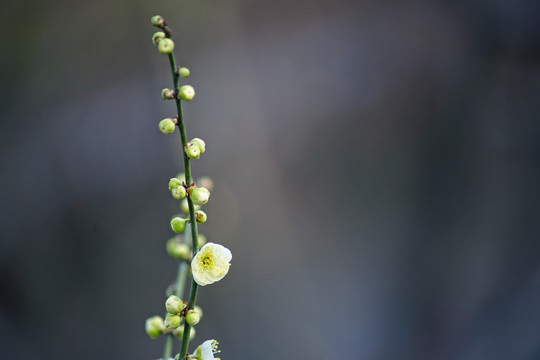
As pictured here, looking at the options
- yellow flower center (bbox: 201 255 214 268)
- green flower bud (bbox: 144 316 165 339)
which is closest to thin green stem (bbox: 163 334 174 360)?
green flower bud (bbox: 144 316 165 339)

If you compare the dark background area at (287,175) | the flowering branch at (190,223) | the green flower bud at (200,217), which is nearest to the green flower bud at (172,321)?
the flowering branch at (190,223)

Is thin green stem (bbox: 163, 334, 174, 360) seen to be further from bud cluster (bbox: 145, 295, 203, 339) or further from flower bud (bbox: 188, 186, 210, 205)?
flower bud (bbox: 188, 186, 210, 205)

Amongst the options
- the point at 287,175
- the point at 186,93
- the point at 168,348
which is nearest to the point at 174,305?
the point at 168,348

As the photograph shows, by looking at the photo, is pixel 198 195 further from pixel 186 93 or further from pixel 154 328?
pixel 154 328

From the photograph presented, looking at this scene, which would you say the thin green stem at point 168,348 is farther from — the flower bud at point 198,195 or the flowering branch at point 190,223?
the flower bud at point 198,195

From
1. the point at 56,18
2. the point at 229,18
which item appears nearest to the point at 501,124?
the point at 229,18

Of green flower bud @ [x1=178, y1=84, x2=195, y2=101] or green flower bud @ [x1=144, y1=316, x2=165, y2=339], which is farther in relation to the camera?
green flower bud @ [x1=144, y1=316, x2=165, y2=339]

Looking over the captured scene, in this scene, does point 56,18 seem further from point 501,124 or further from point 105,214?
point 501,124
